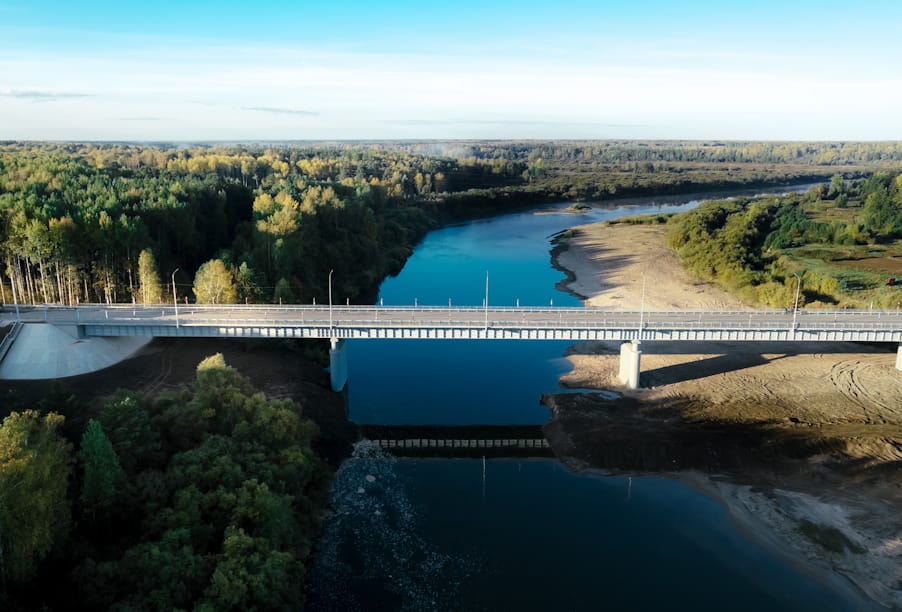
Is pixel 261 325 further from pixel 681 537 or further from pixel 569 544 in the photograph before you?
pixel 681 537

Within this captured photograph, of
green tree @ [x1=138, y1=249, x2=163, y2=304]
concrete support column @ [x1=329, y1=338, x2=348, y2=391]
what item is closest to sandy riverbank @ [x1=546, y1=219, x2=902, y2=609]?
concrete support column @ [x1=329, y1=338, x2=348, y2=391]

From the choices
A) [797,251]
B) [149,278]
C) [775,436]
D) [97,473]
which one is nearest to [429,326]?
[149,278]

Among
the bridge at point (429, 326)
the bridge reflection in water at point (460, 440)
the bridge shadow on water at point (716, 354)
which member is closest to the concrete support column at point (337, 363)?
the bridge at point (429, 326)

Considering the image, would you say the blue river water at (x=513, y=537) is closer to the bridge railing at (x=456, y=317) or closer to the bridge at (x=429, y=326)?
the bridge at (x=429, y=326)

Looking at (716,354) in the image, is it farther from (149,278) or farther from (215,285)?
(149,278)

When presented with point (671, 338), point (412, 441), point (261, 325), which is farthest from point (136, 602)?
point (671, 338)

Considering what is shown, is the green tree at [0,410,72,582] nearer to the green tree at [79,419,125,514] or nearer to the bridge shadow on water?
the green tree at [79,419,125,514]
